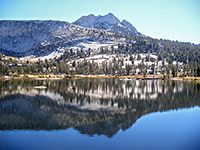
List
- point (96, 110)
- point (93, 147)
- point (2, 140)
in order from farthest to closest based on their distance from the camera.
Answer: point (96, 110), point (2, 140), point (93, 147)

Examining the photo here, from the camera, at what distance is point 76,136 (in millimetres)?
37969

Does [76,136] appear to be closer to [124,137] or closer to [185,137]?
[124,137]

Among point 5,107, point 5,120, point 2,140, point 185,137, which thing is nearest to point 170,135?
point 185,137

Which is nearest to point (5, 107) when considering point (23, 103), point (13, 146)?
point (23, 103)

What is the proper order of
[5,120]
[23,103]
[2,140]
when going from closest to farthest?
[2,140]
[5,120]
[23,103]

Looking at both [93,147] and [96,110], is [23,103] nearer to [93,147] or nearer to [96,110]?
[96,110]

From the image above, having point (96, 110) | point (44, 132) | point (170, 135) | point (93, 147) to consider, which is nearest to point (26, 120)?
point (44, 132)

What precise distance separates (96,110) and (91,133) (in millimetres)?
21214

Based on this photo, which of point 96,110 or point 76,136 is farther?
point 96,110

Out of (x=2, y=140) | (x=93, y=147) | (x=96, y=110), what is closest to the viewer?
(x=93, y=147)

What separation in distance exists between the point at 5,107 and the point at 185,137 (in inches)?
2129

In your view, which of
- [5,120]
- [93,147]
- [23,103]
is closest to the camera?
[93,147]

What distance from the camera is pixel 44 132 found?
1606 inches

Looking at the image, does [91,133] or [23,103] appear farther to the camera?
[23,103]
